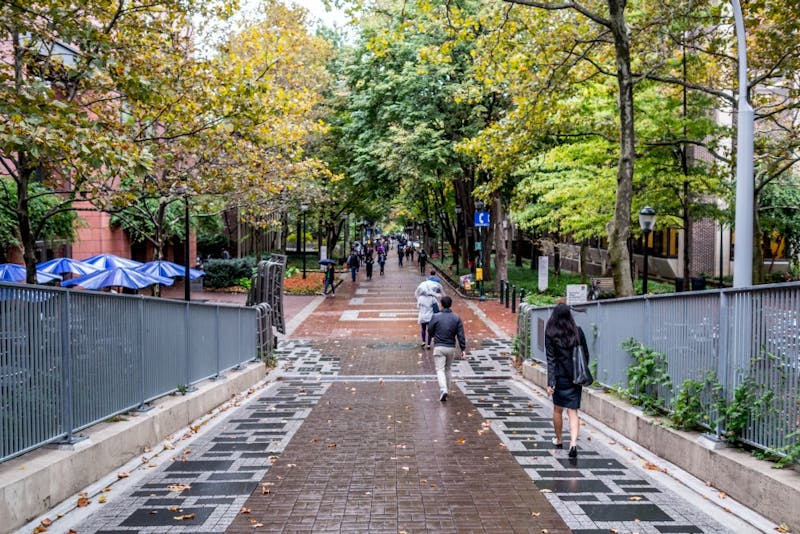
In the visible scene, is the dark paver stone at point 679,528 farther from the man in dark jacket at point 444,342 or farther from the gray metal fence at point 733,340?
the man in dark jacket at point 444,342

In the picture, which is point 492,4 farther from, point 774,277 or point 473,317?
point 774,277

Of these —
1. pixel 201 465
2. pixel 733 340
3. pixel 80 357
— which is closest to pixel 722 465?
pixel 733 340

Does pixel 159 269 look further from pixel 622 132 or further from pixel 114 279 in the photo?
pixel 622 132

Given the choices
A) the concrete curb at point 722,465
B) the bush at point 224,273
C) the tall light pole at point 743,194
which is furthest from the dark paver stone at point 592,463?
the bush at point 224,273

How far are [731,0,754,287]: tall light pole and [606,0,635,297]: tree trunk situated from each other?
3.62 meters

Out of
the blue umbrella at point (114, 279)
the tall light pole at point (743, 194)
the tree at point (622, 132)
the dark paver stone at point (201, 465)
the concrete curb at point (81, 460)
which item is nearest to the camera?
the concrete curb at point (81, 460)

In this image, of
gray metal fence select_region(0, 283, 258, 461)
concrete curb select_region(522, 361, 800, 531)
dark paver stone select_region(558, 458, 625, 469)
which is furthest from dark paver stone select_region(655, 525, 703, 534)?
gray metal fence select_region(0, 283, 258, 461)

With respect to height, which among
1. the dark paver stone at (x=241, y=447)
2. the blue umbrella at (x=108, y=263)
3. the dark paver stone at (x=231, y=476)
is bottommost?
the dark paver stone at (x=241, y=447)

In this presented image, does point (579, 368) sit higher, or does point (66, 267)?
point (66, 267)

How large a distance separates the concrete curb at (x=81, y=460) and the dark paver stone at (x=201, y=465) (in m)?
0.50

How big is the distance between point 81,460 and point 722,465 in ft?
18.6

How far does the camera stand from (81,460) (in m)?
6.52

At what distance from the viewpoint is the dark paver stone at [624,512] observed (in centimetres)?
593

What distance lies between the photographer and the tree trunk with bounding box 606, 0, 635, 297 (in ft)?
44.6
